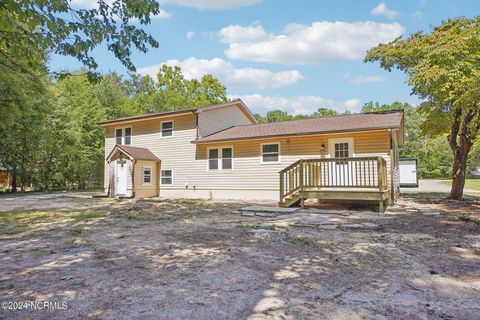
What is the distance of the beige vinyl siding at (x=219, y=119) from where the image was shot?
53.0ft

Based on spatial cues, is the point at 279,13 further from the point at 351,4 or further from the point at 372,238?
the point at 372,238

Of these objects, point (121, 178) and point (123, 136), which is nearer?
point (121, 178)

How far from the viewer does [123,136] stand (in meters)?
18.4

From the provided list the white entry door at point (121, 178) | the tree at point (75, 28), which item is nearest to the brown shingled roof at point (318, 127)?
the white entry door at point (121, 178)

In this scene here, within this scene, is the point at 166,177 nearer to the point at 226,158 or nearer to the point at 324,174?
the point at 226,158

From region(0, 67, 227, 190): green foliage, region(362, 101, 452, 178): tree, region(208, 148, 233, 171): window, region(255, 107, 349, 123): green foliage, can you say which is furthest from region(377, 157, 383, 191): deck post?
region(255, 107, 349, 123): green foliage

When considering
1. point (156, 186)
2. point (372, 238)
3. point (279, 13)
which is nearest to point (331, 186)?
point (372, 238)

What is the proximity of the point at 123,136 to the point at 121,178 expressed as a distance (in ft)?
10.5

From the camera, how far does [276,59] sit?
68.6ft

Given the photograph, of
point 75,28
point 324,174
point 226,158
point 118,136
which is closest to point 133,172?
point 118,136

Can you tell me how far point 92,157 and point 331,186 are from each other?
69.3 ft

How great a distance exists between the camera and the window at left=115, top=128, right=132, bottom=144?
18188mm

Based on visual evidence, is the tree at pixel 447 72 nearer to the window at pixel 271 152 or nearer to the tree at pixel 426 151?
the window at pixel 271 152

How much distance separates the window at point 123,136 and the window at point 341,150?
11.7m
